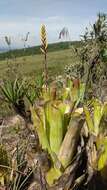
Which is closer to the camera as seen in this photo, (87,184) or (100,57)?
(87,184)

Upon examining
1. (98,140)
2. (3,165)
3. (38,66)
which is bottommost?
(38,66)

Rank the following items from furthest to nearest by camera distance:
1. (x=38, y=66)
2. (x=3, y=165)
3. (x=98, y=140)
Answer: (x=38, y=66)
(x=3, y=165)
(x=98, y=140)

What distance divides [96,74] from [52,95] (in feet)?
18.2

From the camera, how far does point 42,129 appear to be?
168 inches

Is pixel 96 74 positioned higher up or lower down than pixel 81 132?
lower down

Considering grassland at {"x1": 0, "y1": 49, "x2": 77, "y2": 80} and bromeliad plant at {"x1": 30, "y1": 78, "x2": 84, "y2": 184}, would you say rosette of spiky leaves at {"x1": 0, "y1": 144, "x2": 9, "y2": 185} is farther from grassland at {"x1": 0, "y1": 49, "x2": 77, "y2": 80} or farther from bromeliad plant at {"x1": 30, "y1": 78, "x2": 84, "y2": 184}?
grassland at {"x1": 0, "y1": 49, "x2": 77, "y2": 80}

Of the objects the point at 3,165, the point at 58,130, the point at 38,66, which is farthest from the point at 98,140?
the point at 38,66

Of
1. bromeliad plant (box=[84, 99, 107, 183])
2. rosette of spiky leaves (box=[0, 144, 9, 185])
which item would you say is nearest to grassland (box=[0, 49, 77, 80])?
rosette of spiky leaves (box=[0, 144, 9, 185])

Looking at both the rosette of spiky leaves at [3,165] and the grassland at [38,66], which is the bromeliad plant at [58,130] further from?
the grassland at [38,66]

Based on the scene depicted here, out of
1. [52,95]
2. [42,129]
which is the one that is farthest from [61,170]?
[52,95]

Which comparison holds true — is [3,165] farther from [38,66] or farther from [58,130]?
[38,66]

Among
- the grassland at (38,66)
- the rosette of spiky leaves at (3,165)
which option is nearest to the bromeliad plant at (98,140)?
the rosette of spiky leaves at (3,165)

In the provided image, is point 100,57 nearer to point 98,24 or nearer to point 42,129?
point 98,24

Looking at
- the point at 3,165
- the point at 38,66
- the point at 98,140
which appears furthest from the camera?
the point at 38,66
